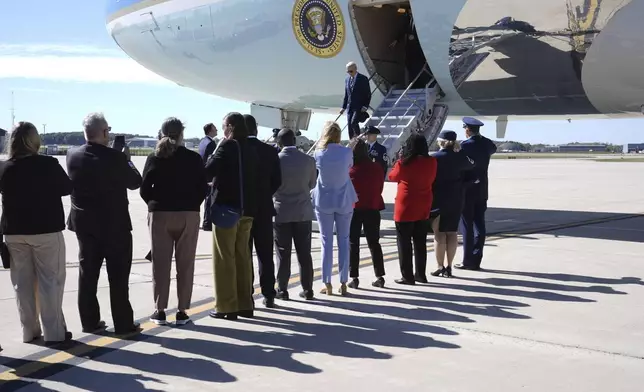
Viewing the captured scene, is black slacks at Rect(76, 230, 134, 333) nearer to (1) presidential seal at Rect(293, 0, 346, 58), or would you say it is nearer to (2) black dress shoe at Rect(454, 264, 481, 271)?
(2) black dress shoe at Rect(454, 264, 481, 271)

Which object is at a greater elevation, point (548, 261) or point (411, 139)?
point (411, 139)

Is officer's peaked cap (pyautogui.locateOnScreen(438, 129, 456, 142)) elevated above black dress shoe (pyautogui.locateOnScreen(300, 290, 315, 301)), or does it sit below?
above

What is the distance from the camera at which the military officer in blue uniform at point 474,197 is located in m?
8.51

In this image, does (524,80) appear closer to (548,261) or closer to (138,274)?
(548,261)

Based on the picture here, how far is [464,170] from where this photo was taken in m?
8.20

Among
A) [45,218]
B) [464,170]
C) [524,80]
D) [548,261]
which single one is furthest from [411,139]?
[524,80]

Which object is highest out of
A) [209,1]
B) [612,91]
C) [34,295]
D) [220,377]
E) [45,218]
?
[209,1]

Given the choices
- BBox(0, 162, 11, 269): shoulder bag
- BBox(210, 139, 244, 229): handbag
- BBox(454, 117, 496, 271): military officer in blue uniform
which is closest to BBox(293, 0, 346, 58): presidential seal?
BBox(454, 117, 496, 271): military officer in blue uniform

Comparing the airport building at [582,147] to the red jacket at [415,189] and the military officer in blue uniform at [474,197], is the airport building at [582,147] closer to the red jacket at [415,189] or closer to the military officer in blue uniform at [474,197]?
the military officer in blue uniform at [474,197]

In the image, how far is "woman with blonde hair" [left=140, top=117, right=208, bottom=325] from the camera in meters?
5.87

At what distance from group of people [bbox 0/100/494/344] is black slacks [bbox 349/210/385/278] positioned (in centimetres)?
1

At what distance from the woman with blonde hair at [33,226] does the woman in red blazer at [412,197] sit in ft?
11.4

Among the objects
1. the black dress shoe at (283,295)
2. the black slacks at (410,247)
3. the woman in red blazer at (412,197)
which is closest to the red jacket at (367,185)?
the woman in red blazer at (412,197)

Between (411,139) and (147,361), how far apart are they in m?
3.83
